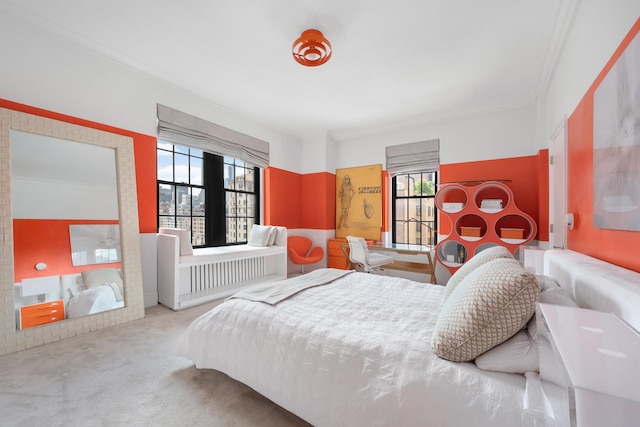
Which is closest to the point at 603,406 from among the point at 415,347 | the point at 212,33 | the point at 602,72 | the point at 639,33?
the point at 415,347

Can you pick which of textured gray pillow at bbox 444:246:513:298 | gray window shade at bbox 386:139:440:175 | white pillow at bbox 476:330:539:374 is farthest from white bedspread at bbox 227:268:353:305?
gray window shade at bbox 386:139:440:175

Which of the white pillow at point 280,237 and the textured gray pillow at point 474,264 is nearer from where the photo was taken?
the textured gray pillow at point 474,264

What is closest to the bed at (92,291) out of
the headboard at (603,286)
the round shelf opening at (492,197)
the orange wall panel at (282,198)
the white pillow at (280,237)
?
the white pillow at (280,237)

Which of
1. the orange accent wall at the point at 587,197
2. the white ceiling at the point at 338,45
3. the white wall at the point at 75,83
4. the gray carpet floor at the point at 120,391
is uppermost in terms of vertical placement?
the white ceiling at the point at 338,45

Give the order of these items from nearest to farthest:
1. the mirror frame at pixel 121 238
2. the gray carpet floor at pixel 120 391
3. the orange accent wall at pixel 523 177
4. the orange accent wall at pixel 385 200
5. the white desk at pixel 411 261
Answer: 1. the gray carpet floor at pixel 120 391
2. the mirror frame at pixel 121 238
3. the orange accent wall at pixel 523 177
4. the white desk at pixel 411 261
5. the orange accent wall at pixel 385 200

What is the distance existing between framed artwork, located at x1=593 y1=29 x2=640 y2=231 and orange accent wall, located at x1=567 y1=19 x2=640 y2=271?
0.21ft

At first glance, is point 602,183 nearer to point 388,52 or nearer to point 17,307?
point 388,52

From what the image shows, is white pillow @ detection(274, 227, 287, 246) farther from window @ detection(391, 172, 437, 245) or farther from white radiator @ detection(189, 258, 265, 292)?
window @ detection(391, 172, 437, 245)

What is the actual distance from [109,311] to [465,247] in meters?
4.48

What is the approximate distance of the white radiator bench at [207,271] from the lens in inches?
120

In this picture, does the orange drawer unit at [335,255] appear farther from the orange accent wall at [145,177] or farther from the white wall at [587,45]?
the white wall at [587,45]

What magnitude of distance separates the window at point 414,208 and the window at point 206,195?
8.79 feet

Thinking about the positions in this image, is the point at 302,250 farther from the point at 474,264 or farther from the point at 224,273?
the point at 474,264

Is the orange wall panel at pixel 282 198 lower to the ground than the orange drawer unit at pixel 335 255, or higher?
higher
